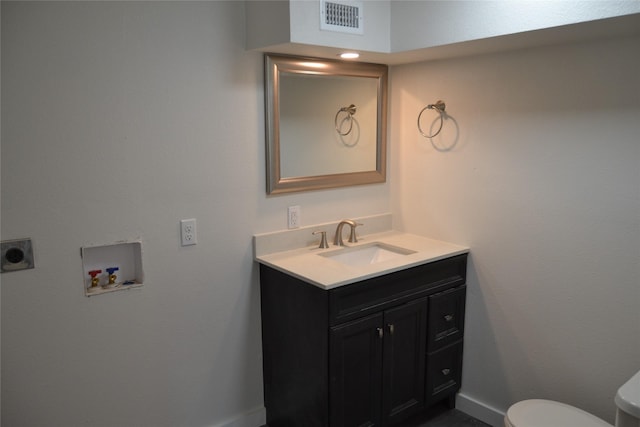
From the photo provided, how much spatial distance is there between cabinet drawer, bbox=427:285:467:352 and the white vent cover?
131 cm

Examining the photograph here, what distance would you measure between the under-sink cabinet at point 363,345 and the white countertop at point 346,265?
4 centimetres

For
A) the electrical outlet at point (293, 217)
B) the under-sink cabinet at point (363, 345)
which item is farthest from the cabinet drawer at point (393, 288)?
the electrical outlet at point (293, 217)

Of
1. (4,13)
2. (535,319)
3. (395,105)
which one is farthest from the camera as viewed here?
(395,105)

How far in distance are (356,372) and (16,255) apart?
143cm

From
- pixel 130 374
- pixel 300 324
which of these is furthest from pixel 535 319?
pixel 130 374

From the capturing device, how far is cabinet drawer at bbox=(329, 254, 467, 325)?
7.03 ft

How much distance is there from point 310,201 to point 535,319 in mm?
1229

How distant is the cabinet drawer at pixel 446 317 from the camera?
251 centimetres

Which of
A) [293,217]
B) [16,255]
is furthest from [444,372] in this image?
[16,255]

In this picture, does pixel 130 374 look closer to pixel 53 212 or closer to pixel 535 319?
pixel 53 212

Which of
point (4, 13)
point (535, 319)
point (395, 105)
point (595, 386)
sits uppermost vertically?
point (4, 13)

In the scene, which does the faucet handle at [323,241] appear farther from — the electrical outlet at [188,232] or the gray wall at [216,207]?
the electrical outlet at [188,232]

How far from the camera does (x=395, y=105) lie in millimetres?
2877

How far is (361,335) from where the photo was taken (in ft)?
7.30
